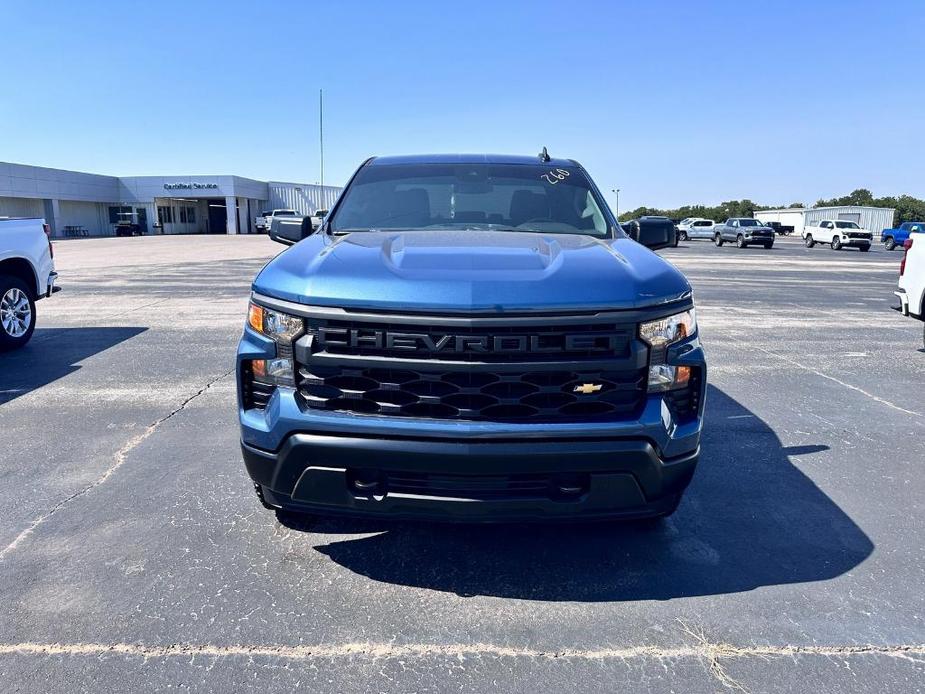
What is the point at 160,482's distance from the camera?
12.6 feet

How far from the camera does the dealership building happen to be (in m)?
55.5

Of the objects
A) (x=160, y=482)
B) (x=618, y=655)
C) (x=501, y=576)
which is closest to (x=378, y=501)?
(x=501, y=576)

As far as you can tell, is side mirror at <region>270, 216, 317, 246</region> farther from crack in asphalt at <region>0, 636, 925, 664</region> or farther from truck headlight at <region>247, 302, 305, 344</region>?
crack in asphalt at <region>0, 636, 925, 664</region>

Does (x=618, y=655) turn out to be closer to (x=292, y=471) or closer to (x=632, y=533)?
(x=632, y=533)

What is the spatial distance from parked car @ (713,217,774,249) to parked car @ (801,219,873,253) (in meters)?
3.65

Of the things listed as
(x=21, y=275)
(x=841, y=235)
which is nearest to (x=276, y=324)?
(x=21, y=275)

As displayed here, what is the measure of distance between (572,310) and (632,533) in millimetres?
1424

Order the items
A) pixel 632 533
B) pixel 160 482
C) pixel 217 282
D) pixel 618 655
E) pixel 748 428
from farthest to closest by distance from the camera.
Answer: pixel 217 282 → pixel 748 428 → pixel 160 482 → pixel 632 533 → pixel 618 655

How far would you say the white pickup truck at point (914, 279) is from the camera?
7461 mm

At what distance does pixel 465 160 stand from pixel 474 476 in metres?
2.77

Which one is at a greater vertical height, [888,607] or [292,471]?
[292,471]

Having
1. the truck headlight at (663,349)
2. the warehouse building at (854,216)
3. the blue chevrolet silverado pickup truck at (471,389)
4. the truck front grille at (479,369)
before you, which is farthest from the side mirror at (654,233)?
the warehouse building at (854,216)

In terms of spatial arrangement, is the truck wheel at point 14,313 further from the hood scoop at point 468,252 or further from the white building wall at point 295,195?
the white building wall at point 295,195

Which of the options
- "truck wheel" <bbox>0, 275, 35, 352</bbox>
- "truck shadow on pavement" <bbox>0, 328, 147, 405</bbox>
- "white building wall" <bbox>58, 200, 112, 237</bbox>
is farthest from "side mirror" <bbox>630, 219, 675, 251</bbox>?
"white building wall" <bbox>58, 200, 112, 237</bbox>
